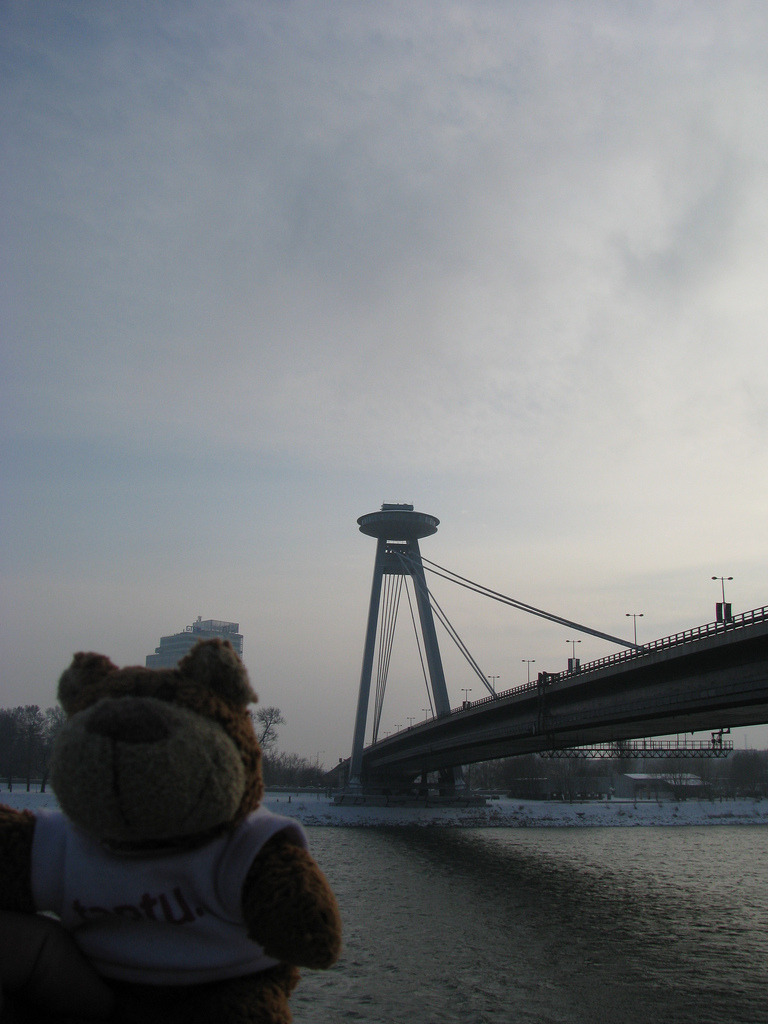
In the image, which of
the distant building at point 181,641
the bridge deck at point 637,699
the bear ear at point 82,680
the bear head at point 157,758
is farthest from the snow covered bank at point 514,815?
the bear head at point 157,758

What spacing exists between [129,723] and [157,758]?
0.12 metres

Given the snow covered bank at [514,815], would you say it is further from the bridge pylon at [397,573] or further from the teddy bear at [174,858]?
the teddy bear at [174,858]

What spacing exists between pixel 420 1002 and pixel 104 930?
8.13m

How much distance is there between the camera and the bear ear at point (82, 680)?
239cm

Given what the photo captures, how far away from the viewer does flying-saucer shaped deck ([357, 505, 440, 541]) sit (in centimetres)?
5522

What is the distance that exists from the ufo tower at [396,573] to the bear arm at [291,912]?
1752 inches

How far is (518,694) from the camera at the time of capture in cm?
3281

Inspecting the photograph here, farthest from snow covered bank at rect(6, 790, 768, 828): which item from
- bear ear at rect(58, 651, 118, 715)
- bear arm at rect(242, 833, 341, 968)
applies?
bear arm at rect(242, 833, 341, 968)

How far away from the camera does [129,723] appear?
2160 mm

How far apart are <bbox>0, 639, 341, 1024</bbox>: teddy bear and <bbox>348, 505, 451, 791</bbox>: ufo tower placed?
146ft

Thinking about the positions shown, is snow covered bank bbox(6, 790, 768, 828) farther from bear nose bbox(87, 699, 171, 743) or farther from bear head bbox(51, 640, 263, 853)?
bear nose bbox(87, 699, 171, 743)

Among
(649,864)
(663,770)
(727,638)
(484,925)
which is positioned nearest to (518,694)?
(649,864)

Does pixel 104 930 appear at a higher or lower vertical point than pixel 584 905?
higher

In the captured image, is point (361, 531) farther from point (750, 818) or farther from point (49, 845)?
point (49, 845)
